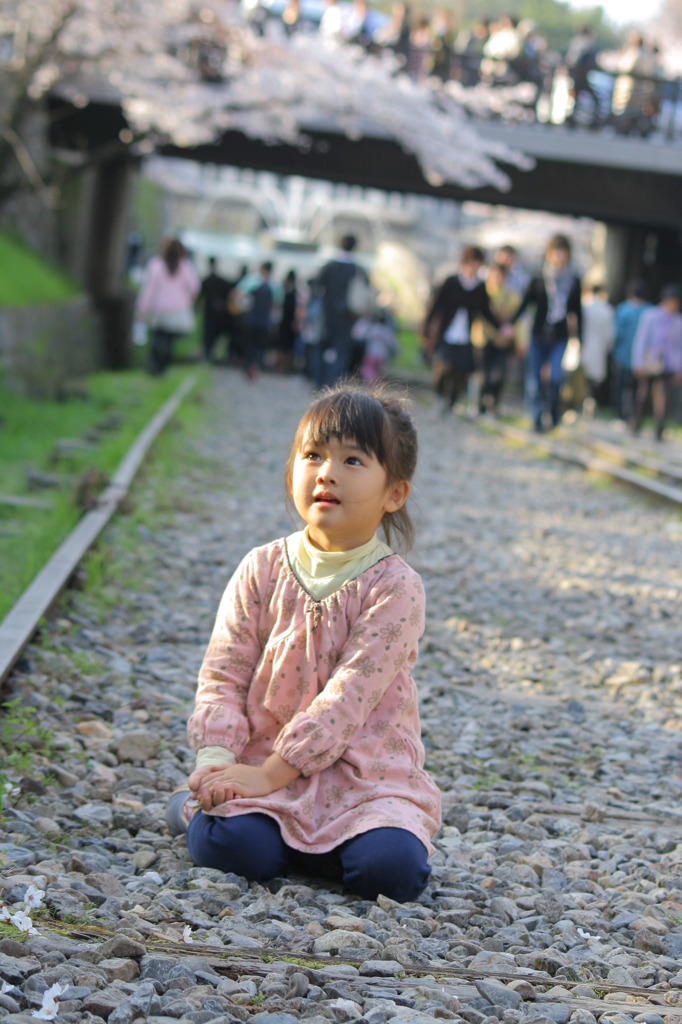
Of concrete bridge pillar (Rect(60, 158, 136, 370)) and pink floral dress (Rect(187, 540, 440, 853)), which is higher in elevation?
concrete bridge pillar (Rect(60, 158, 136, 370))

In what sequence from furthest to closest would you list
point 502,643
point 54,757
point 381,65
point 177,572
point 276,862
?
1. point 381,65
2. point 177,572
3. point 502,643
4. point 54,757
5. point 276,862

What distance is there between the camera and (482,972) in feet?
8.75

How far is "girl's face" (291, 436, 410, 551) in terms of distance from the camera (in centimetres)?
310

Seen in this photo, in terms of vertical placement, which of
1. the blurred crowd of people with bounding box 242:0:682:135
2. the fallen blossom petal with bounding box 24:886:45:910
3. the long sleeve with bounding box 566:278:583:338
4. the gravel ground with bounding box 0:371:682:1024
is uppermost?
the blurred crowd of people with bounding box 242:0:682:135

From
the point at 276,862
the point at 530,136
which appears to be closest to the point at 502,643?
the point at 276,862

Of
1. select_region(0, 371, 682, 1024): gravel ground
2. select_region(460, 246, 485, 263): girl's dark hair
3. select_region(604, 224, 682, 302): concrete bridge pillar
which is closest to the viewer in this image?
select_region(0, 371, 682, 1024): gravel ground

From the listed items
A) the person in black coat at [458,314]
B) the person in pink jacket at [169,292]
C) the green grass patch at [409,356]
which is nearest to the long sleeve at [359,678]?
the person in black coat at [458,314]

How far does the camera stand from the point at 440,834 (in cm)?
370

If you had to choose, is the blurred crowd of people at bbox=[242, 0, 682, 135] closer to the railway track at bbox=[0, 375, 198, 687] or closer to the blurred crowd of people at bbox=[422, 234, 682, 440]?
the blurred crowd of people at bbox=[422, 234, 682, 440]

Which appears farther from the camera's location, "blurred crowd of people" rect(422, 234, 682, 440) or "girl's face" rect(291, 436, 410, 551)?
"blurred crowd of people" rect(422, 234, 682, 440)

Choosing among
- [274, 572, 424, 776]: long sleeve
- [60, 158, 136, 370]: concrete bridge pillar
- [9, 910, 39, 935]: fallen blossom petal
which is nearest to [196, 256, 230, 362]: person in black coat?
[60, 158, 136, 370]: concrete bridge pillar

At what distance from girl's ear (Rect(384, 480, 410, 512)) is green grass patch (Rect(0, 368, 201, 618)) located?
2232 millimetres

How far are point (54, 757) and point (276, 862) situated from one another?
102 cm

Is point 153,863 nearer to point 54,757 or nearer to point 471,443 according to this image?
point 54,757
